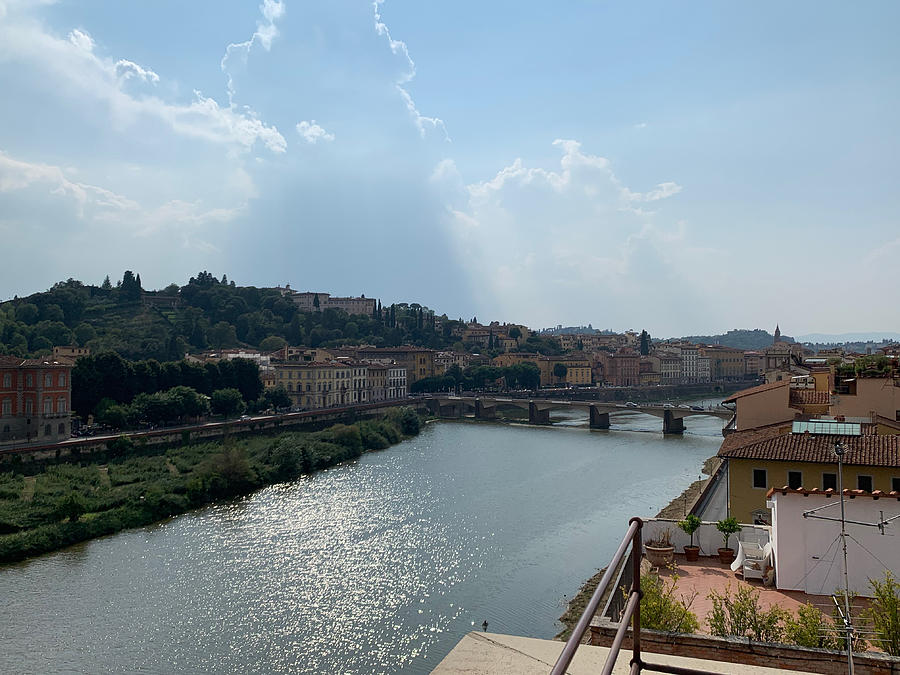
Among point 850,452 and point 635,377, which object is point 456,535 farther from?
point 635,377

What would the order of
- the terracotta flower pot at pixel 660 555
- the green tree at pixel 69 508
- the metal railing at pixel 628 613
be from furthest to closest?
1. the green tree at pixel 69 508
2. the terracotta flower pot at pixel 660 555
3. the metal railing at pixel 628 613

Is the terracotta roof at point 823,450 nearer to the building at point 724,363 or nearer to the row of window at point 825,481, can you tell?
the row of window at point 825,481

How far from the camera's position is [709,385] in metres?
78.9

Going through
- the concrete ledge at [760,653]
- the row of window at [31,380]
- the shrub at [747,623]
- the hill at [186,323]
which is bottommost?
the concrete ledge at [760,653]

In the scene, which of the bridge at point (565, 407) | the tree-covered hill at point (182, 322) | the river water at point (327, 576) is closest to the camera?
the river water at point (327, 576)

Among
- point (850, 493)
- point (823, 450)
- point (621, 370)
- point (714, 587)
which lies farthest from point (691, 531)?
point (621, 370)

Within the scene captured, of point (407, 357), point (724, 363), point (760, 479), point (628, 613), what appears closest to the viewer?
point (628, 613)

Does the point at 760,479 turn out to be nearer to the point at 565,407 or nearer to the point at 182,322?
the point at 565,407

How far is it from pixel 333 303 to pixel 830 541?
92920 millimetres

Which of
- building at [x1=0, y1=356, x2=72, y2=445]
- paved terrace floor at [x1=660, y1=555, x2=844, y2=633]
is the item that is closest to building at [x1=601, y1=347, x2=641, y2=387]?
building at [x1=0, y1=356, x2=72, y2=445]

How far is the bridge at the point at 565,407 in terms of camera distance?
41.5 metres

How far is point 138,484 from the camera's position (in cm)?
2347

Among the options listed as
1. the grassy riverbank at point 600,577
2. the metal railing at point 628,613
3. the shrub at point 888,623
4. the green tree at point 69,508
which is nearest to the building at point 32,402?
the green tree at point 69,508

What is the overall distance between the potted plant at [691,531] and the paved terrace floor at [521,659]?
25.9 feet
